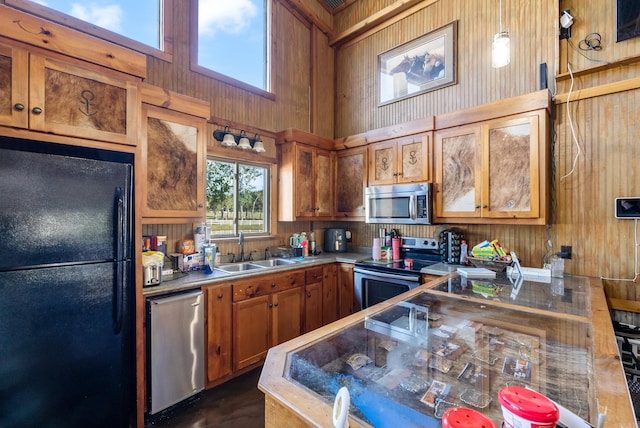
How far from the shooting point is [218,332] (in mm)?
2365

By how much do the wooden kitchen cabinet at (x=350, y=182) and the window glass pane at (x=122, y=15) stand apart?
2.28 meters

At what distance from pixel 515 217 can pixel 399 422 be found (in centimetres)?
233

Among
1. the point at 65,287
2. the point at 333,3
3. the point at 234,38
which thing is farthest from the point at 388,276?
the point at 333,3

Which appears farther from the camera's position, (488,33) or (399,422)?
(488,33)

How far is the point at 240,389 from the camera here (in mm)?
2387

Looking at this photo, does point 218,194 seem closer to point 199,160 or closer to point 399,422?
point 199,160

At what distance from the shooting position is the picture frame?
3.27 meters

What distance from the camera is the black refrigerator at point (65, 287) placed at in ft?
4.79

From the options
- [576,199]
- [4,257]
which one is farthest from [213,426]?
[576,199]

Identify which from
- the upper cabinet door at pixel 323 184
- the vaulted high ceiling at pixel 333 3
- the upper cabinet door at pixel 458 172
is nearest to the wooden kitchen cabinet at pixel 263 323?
the upper cabinet door at pixel 323 184

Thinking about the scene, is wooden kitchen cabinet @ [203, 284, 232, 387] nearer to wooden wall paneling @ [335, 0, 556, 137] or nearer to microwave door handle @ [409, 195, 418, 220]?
microwave door handle @ [409, 195, 418, 220]

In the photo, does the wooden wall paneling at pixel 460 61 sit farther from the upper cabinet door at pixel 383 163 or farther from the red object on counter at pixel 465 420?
the red object on counter at pixel 465 420

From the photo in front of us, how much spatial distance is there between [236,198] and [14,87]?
1.92 m

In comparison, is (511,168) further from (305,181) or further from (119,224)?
(119,224)
